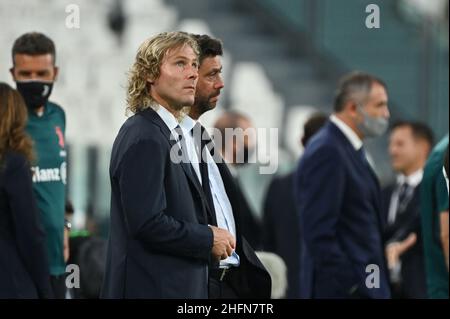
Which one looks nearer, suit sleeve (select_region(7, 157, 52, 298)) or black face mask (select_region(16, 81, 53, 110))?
suit sleeve (select_region(7, 157, 52, 298))

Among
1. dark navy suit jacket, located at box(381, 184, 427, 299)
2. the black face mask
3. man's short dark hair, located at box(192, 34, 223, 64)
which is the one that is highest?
man's short dark hair, located at box(192, 34, 223, 64)

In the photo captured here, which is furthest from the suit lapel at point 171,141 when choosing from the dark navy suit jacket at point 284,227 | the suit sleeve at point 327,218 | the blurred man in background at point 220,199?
the dark navy suit jacket at point 284,227

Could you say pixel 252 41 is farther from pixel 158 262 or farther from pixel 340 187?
pixel 158 262

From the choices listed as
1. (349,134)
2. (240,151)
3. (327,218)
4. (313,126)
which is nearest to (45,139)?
(327,218)

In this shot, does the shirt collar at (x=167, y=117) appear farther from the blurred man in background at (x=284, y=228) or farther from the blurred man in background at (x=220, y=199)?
the blurred man in background at (x=284, y=228)

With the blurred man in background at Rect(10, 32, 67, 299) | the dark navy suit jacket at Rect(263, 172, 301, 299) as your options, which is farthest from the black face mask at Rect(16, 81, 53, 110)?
the dark navy suit jacket at Rect(263, 172, 301, 299)

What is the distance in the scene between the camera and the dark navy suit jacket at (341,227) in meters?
7.39

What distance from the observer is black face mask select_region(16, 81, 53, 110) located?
701cm

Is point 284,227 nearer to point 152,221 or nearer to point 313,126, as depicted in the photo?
point 313,126

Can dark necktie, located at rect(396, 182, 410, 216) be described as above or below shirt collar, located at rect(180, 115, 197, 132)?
below

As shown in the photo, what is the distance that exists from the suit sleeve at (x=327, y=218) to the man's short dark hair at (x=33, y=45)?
1.40 m

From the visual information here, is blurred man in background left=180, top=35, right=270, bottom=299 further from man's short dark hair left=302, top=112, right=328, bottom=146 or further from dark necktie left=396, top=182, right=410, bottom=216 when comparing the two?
dark necktie left=396, top=182, right=410, bottom=216

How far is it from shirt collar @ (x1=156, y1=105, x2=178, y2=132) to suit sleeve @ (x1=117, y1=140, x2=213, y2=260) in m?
0.15

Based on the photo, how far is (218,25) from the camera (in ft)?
53.4
